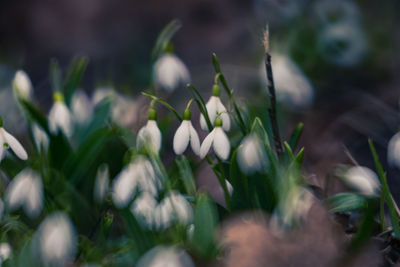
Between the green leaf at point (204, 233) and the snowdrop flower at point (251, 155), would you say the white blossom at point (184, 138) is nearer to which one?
the snowdrop flower at point (251, 155)

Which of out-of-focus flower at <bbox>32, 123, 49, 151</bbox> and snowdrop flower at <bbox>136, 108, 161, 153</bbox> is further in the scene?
out-of-focus flower at <bbox>32, 123, 49, 151</bbox>

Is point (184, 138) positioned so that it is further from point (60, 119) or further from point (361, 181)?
point (60, 119)

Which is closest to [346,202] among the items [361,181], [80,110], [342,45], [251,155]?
[361,181]

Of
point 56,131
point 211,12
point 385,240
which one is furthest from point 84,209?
point 211,12

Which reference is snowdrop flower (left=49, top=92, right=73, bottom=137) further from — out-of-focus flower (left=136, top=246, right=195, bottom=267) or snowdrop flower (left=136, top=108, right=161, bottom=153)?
out-of-focus flower (left=136, top=246, right=195, bottom=267)

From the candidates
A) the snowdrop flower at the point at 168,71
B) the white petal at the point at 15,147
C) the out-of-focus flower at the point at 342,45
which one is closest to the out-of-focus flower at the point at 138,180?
the white petal at the point at 15,147

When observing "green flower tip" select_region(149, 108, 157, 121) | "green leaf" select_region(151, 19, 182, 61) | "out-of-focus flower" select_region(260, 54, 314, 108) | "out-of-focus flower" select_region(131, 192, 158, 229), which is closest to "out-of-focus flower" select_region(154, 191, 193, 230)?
"out-of-focus flower" select_region(131, 192, 158, 229)
